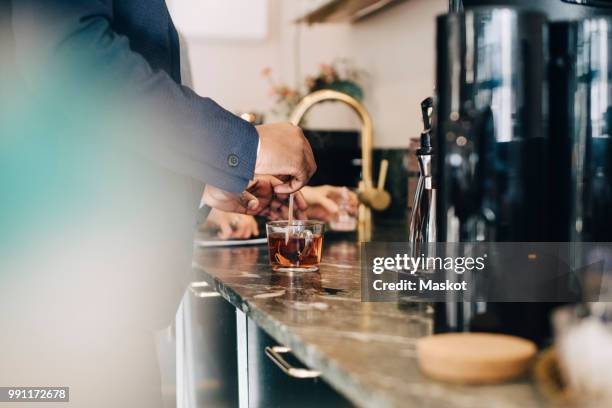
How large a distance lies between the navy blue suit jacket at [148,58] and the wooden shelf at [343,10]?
1563 mm

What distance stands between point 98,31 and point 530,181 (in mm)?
573

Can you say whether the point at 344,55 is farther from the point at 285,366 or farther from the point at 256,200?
the point at 285,366

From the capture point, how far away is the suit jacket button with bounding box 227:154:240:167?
3.35 ft

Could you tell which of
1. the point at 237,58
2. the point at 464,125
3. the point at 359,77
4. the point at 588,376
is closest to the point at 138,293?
the point at 464,125

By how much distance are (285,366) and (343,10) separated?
6.66 feet

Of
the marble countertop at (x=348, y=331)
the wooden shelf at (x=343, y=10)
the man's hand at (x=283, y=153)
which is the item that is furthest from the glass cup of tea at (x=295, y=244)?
the wooden shelf at (x=343, y=10)

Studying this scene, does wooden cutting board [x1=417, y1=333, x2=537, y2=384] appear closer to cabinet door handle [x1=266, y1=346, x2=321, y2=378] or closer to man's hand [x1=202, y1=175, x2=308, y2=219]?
cabinet door handle [x1=266, y1=346, x2=321, y2=378]

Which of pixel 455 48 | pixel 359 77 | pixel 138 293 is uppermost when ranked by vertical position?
pixel 359 77

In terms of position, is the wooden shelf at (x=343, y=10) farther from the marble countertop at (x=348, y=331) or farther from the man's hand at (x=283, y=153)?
the man's hand at (x=283, y=153)

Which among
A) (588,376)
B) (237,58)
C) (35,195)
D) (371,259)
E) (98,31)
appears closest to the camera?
(588,376)

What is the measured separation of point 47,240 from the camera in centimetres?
107

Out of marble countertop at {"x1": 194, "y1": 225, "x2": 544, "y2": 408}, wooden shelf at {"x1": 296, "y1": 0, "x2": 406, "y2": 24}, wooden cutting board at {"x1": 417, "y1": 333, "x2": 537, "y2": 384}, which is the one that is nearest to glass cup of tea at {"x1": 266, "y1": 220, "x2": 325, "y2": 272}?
marble countertop at {"x1": 194, "y1": 225, "x2": 544, "y2": 408}

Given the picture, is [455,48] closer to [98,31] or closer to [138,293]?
[98,31]

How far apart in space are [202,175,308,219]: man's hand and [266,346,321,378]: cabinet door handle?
322 mm
